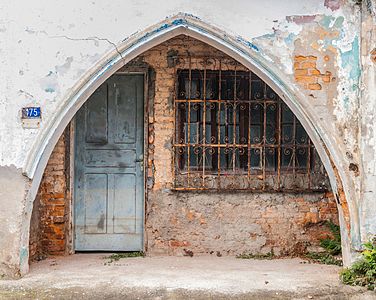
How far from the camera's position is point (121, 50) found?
20.7 ft

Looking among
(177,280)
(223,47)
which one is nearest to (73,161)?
(177,280)

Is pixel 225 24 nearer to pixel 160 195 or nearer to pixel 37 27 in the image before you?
pixel 37 27

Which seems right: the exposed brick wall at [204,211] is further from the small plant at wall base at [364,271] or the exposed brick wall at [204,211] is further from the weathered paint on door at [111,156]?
the small plant at wall base at [364,271]

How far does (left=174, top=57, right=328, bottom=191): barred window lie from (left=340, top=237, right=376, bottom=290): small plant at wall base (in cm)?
166

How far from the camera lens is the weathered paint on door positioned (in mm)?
8023

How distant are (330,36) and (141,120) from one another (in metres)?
2.64

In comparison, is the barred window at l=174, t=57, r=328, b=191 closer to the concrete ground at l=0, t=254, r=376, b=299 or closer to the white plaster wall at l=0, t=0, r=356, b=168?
the concrete ground at l=0, t=254, r=376, b=299

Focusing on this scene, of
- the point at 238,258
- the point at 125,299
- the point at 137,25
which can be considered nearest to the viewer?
the point at 125,299

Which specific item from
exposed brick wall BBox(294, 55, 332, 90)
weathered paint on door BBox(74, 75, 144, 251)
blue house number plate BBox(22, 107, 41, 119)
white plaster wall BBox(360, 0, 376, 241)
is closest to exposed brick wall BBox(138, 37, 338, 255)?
weathered paint on door BBox(74, 75, 144, 251)

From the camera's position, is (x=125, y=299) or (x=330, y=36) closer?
(x=125, y=299)

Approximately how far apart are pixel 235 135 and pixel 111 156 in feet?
5.00

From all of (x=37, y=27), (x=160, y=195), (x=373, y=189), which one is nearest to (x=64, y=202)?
(x=160, y=195)

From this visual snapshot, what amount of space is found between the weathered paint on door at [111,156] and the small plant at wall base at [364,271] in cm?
274

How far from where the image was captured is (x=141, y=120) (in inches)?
316
